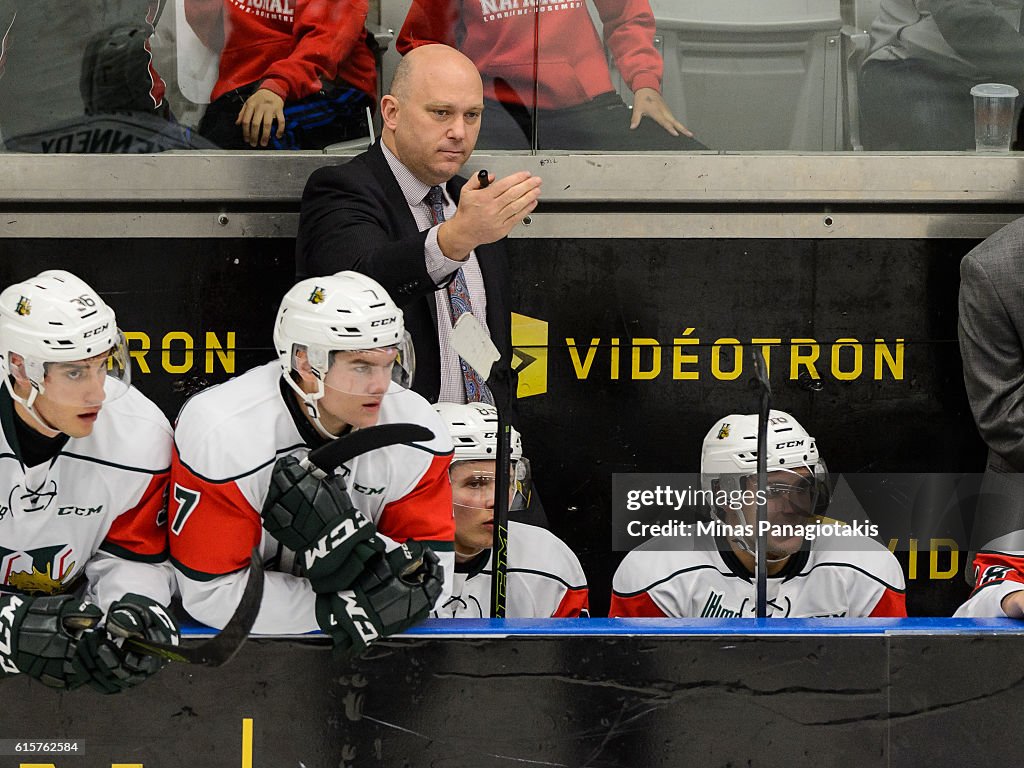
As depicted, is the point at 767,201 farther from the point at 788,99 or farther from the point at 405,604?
the point at 405,604

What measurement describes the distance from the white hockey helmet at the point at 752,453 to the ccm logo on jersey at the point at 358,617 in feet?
2.74

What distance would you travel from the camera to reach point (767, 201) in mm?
3467

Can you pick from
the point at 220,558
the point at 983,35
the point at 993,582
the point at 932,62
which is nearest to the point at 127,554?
the point at 220,558

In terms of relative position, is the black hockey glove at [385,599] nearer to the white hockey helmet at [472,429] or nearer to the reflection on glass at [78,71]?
the white hockey helmet at [472,429]

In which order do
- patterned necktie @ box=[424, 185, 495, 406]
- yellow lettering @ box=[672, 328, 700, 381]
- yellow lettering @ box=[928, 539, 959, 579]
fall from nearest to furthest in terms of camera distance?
patterned necktie @ box=[424, 185, 495, 406]
yellow lettering @ box=[928, 539, 959, 579]
yellow lettering @ box=[672, 328, 700, 381]

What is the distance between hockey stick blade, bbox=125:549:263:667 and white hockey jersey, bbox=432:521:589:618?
494 millimetres

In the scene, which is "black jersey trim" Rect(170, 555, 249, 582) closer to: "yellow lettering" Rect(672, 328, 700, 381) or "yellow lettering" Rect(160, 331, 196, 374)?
"yellow lettering" Rect(160, 331, 196, 374)

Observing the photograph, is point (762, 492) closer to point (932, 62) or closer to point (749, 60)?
point (749, 60)

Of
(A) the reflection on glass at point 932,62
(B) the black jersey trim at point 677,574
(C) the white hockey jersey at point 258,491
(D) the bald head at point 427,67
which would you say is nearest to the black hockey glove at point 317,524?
(C) the white hockey jersey at point 258,491

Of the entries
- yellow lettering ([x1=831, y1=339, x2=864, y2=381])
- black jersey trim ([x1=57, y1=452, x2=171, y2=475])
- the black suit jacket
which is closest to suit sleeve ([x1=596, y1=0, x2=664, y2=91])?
the black suit jacket

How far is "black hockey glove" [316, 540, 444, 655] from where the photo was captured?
2619mm

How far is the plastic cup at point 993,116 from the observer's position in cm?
341

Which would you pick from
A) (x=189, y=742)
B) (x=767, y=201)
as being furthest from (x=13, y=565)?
(x=767, y=201)

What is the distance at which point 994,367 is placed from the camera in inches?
130
